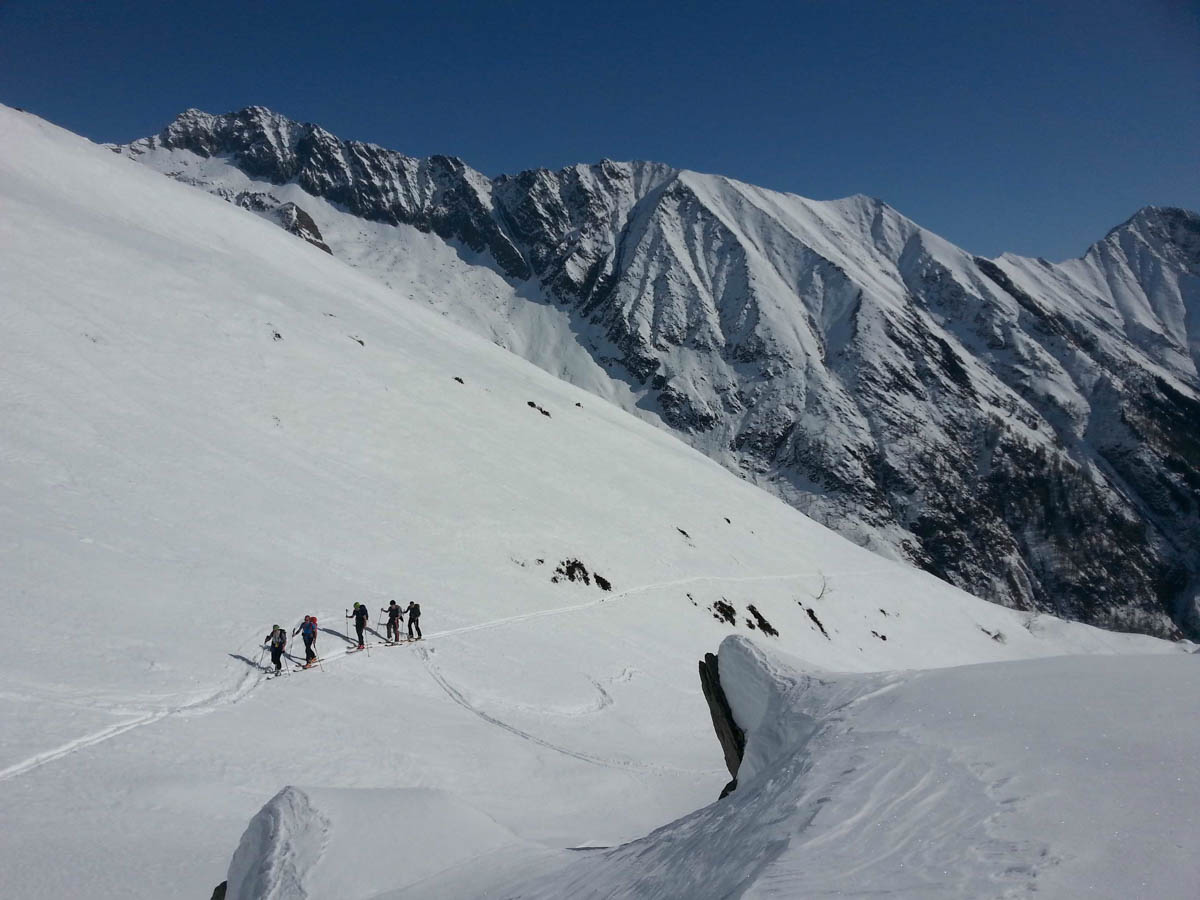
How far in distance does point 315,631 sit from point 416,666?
10.7ft

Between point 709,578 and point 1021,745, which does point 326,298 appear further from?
point 1021,745

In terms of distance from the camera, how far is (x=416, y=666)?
62.5ft

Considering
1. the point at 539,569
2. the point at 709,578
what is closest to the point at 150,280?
the point at 539,569

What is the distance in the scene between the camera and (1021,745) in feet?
17.3

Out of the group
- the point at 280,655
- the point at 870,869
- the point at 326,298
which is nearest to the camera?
the point at 870,869

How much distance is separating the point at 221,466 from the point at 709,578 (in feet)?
89.1

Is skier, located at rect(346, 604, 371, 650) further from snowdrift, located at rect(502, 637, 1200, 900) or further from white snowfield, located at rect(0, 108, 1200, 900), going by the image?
snowdrift, located at rect(502, 637, 1200, 900)

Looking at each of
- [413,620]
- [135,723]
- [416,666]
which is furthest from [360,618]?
[135,723]

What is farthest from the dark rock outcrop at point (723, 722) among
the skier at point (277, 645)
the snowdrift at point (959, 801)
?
the skier at point (277, 645)

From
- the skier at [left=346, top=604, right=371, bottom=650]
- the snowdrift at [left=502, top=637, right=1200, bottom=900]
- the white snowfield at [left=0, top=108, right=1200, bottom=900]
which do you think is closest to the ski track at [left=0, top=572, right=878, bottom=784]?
the white snowfield at [left=0, top=108, right=1200, bottom=900]

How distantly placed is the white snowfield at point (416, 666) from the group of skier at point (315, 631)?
0.51 meters

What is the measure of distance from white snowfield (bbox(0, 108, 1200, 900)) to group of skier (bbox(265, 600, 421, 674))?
20.3 inches

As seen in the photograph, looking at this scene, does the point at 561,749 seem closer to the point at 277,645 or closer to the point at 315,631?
the point at 315,631

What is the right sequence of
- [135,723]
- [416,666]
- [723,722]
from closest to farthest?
[723,722] < [135,723] < [416,666]
